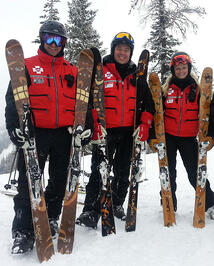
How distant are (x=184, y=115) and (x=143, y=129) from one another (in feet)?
2.19

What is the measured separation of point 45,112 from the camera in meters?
2.41

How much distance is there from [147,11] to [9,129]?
1194cm

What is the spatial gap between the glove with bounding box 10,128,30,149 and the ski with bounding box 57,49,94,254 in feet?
1.71

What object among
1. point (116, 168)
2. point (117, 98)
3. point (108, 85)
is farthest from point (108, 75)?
point (116, 168)

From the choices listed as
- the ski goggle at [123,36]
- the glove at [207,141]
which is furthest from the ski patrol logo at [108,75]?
the glove at [207,141]

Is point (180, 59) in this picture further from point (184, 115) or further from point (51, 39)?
point (51, 39)

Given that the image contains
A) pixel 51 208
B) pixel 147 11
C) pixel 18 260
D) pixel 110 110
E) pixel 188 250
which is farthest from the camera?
pixel 147 11

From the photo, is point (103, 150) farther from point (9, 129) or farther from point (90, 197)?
point (9, 129)

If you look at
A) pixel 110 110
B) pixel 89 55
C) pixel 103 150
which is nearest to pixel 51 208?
pixel 103 150

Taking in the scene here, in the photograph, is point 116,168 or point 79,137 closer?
point 79,137

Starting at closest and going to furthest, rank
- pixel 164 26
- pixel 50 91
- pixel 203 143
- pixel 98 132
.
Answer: pixel 50 91 → pixel 98 132 → pixel 203 143 → pixel 164 26

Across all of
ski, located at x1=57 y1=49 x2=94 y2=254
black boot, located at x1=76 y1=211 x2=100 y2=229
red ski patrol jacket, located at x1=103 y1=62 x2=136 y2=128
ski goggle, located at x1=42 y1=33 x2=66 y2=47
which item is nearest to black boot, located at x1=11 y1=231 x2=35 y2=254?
ski, located at x1=57 y1=49 x2=94 y2=254

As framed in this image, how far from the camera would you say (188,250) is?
246 centimetres

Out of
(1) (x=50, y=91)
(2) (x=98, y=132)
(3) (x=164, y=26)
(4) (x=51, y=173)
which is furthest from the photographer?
(3) (x=164, y=26)
